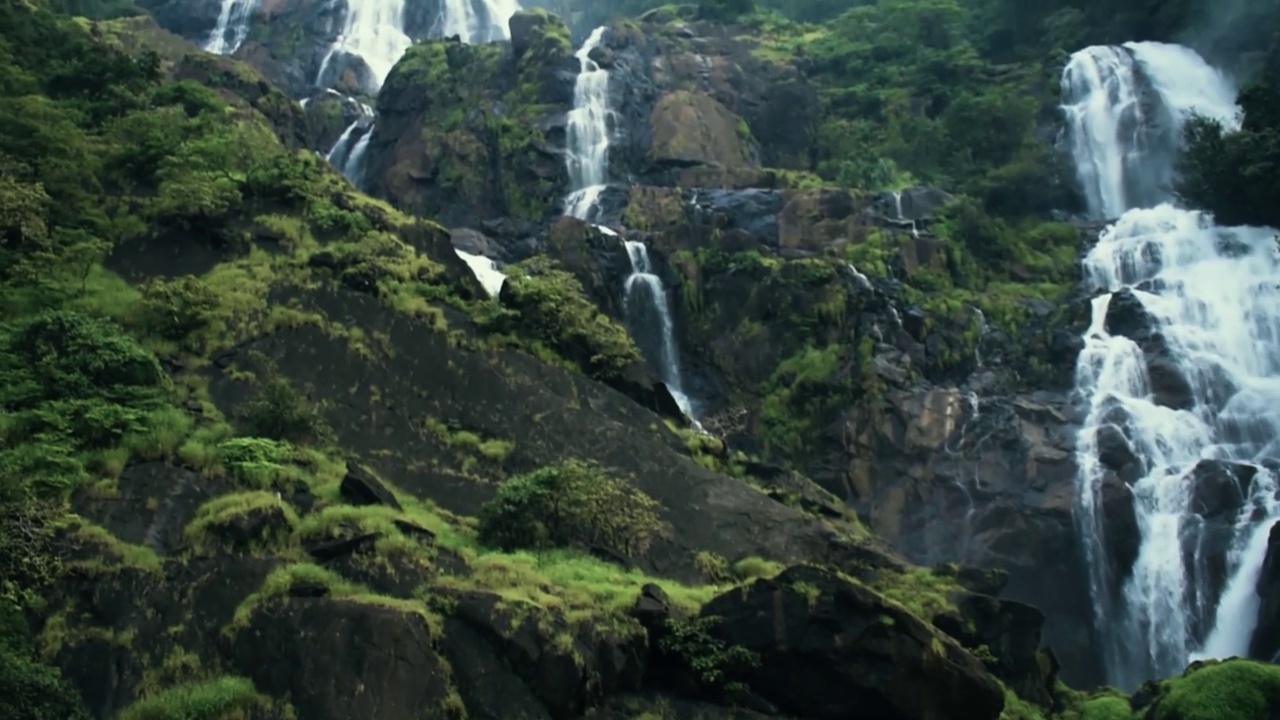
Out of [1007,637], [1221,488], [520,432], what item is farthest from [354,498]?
[1221,488]

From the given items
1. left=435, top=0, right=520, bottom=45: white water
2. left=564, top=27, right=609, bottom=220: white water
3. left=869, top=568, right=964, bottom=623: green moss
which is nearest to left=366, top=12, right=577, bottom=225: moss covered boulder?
left=564, top=27, right=609, bottom=220: white water

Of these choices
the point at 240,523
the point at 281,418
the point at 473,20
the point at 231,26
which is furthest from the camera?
the point at 473,20

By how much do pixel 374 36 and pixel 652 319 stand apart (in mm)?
35352

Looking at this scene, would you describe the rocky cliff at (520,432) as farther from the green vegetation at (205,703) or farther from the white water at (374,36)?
the white water at (374,36)

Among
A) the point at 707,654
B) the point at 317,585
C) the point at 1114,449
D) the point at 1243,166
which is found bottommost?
the point at 1114,449

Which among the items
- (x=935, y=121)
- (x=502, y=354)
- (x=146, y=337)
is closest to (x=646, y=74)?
(x=935, y=121)

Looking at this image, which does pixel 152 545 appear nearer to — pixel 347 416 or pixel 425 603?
pixel 425 603

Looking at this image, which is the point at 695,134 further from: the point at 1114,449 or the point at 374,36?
the point at 374,36

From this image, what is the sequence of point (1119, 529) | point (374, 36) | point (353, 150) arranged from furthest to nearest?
point (374, 36) → point (353, 150) → point (1119, 529)

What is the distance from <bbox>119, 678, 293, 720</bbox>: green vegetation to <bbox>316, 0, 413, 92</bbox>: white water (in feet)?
160

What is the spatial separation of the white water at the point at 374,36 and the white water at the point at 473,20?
8.19 feet

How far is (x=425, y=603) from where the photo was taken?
13828mm

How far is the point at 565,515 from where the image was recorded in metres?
17.3

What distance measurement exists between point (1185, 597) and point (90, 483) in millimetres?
21486
